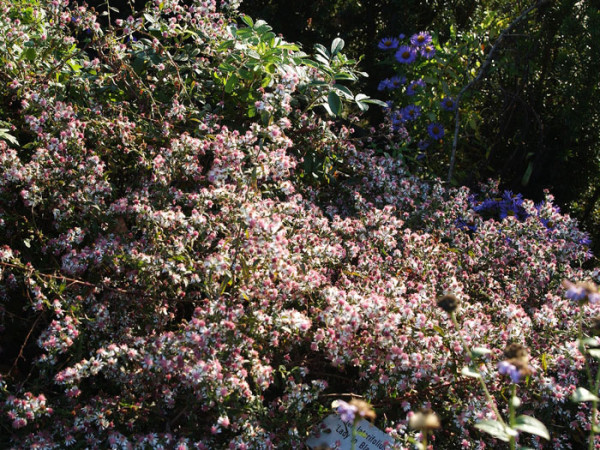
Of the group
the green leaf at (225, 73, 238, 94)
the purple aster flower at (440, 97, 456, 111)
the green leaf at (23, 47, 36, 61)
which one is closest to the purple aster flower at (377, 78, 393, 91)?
the purple aster flower at (440, 97, 456, 111)

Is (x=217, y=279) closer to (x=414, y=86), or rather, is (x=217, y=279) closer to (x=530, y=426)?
(x=530, y=426)

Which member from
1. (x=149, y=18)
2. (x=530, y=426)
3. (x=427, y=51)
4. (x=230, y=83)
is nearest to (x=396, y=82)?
(x=427, y=51)

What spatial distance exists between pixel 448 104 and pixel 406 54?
57 cm

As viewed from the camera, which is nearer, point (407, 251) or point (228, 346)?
point (228, 346)

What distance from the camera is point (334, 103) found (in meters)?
3.02

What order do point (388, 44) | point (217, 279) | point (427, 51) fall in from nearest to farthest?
point (217, 279)
point (427, 51)
point (388, 44)

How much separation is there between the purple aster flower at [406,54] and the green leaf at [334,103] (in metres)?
1.31

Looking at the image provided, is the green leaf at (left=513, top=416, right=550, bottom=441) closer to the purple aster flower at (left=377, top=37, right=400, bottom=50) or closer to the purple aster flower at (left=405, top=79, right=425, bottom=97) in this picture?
the purple aster flower at (left=405, top=79, right=425, bottom=97)

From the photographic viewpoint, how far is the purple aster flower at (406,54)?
4156 mm

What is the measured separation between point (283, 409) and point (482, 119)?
2.80m

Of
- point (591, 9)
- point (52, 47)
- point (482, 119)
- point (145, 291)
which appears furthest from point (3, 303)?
point (591, 9)

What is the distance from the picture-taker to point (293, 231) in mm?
2574

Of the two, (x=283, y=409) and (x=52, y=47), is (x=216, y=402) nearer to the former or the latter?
(x=283, y=409)

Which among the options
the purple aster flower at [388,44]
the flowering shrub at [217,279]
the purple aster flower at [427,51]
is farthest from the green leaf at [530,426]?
the purple aster flower at [388,44]
